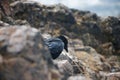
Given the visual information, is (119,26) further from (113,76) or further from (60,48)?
(60,48)

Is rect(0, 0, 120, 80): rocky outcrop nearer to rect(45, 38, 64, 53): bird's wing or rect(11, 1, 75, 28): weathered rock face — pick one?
rect(11, 1, 75, 28): weathered rock face

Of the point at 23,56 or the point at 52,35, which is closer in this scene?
the point at 23,56

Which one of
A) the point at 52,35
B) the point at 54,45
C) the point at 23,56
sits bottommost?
the point at 52,35

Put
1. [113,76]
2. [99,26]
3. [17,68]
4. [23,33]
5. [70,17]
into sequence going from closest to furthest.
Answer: [17,68] → [23,33] → [113,76] → [70,17] → [99,26]

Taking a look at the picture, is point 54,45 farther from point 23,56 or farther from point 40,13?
point 40,13

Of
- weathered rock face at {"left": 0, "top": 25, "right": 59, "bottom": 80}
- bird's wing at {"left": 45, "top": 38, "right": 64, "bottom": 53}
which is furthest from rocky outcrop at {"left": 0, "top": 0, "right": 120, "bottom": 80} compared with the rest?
bird's wing at {"left": 45, "top": 38, "right": 64, "bottom": 53}

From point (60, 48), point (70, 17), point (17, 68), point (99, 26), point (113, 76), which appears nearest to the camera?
point (17, 68)

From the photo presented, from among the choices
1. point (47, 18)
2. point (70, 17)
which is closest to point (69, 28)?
point (70, 17)

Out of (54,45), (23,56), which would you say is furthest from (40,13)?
(23,56)
